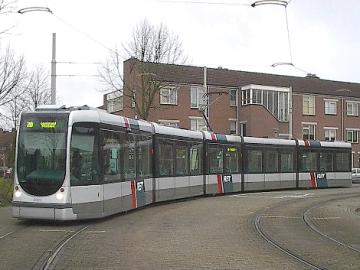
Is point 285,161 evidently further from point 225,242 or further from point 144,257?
point 144,257

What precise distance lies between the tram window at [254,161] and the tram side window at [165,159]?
869 centimetres

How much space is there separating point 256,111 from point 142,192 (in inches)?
1589

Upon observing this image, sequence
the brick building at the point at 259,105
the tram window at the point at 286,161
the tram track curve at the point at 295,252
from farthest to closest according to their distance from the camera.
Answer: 1. the brick building at the point at 259,105
2. the tram window at the point at 286,161
3. the tram track curve at the point at 295,252

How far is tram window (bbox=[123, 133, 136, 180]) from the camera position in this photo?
56.5 ft

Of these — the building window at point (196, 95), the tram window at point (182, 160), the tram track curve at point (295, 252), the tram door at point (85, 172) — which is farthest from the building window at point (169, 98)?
the tram door at point (85, 172)

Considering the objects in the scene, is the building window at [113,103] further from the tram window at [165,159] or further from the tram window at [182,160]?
the tram window at [165,159]

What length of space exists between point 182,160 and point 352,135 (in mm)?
48384

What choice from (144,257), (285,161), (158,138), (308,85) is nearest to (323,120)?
(308,85)

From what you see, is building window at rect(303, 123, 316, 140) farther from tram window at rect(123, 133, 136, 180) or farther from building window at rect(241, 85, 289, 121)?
tram window at rect(123, 133, 136, 180)

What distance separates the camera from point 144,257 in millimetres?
9906

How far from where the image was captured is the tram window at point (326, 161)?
3459cm

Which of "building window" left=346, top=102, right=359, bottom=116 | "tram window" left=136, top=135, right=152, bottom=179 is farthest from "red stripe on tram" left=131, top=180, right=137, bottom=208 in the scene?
"building window" left=346, top=102, right=359, bottom=116

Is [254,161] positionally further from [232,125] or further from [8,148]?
[232,125]

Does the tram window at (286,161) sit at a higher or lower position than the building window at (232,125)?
lower
